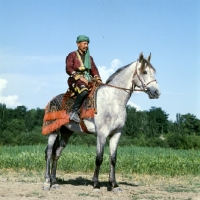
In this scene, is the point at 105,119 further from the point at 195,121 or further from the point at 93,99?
the point at 195,121

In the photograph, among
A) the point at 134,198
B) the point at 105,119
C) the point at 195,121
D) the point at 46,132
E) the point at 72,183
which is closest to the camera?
the point at 134,198

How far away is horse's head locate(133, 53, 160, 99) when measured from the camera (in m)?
7.52

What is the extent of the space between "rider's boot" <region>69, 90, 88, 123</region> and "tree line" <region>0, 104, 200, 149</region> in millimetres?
27574

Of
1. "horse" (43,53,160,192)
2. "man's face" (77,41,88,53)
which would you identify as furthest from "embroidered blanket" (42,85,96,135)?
"man's face" (77,41,88,53)

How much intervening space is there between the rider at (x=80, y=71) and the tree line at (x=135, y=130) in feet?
90.4

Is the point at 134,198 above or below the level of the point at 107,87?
below

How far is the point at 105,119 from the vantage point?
25.5ft

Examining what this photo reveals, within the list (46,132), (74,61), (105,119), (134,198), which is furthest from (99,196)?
(74,61)

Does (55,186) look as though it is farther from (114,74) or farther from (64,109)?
(114,74)

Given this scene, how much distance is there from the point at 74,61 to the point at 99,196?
106 inches

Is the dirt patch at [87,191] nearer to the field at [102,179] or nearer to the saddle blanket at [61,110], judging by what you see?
the field at [102,179]

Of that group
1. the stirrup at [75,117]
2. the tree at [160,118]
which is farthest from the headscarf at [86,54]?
the tree at [160,118]

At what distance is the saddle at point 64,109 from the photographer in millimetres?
7902

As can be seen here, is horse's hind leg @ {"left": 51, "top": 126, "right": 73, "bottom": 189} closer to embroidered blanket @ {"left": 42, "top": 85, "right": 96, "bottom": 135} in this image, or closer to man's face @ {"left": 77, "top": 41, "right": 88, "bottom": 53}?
embroidered blanket @ {"left": 42, "top": 85, "right": 96, "bottom": 135}
